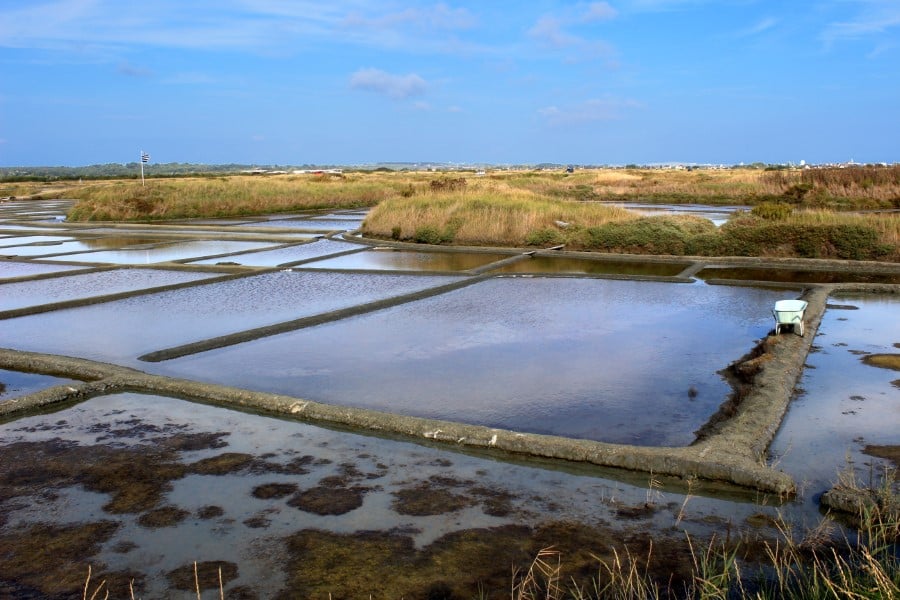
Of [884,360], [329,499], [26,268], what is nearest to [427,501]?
[329,499]

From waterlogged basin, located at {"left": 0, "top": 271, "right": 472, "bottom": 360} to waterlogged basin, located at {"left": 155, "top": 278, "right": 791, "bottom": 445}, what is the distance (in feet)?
2.34

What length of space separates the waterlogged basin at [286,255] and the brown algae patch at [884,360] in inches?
330

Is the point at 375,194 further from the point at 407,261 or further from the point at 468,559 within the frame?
the point at 468,559

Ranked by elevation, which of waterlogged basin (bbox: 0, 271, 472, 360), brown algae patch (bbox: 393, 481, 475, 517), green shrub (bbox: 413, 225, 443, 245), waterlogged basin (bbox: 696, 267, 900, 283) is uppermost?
green shrub (bbox: 413, 225, 443, 245)

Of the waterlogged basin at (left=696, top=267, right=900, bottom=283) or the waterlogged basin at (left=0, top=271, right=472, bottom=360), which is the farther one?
the waterlogged basin at (left=696, top=267, right=900, bottom=283)

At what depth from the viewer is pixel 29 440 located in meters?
4.09

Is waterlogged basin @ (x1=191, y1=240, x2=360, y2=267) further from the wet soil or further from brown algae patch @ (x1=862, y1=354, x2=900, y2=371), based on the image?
the wet soil

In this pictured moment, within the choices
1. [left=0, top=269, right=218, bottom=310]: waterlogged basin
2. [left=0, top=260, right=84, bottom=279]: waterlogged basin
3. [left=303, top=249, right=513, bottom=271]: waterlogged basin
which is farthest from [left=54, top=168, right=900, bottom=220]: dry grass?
[left=0, top=260, right=84, bottom=279]: waterlogged basin

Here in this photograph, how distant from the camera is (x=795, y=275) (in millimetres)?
10203

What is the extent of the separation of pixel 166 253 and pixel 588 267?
7.45 m

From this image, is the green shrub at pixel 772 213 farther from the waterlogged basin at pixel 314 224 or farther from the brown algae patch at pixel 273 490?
the brown algae patch at pixel 273 490

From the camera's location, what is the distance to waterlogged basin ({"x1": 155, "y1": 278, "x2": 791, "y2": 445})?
174 inches

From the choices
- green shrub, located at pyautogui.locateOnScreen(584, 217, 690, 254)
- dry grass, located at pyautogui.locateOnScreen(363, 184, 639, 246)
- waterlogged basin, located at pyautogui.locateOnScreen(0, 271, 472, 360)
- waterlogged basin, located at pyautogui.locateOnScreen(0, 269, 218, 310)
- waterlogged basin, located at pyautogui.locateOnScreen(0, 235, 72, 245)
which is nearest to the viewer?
waterlogged basin, located at pyautogui.locateOnScreen(0, 271, 472, 360)

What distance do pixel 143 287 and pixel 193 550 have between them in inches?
282
